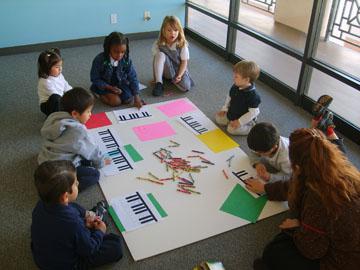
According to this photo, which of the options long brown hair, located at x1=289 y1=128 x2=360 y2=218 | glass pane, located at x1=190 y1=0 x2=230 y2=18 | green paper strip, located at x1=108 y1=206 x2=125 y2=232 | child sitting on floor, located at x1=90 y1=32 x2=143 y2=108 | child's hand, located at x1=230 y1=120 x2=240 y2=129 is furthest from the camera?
glass pane, located at x1=190 y1=0 x2=230 y2=18

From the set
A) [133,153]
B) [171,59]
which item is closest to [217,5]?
[171,59]

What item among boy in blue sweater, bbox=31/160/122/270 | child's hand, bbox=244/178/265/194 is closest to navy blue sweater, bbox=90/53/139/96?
child's hand, bbox=244/178/265/194

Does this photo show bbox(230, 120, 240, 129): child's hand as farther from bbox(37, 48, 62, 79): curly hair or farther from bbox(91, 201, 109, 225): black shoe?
bbox(37, 48, 62, 79): curly hair

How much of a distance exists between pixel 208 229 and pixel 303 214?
2.01 ft

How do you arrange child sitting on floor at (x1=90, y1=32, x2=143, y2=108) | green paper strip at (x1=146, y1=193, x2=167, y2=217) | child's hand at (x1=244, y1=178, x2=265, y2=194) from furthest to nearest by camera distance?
1. child sitting on floor at (x1=90, y1=32, x2=143, y2=108)
2. child's hand at (x1=244, y1=178, x2=265, y2=194)
3. green paper strip at (x1=146, y1=193, x2=167, y2=217)

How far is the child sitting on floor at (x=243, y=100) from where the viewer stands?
257cm

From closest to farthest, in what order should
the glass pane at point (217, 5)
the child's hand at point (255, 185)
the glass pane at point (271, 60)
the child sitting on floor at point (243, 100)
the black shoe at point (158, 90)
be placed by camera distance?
the child's hand at point (255, 185) < the child sitting on floor at point (243, 100) < the black shoe at point (158, 90) < the glass pane at point (271, 60) < the glass pane at point (217, 5)

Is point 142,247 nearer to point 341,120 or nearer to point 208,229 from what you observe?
point 208,229

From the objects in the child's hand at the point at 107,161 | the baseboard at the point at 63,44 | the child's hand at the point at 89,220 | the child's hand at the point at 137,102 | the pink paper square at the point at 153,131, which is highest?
the baseboard at the point at 63,44

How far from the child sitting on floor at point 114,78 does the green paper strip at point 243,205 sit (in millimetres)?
1240

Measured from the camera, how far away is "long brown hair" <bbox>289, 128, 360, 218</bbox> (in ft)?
4.37

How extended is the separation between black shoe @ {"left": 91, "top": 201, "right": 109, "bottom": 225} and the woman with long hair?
95 centimetres

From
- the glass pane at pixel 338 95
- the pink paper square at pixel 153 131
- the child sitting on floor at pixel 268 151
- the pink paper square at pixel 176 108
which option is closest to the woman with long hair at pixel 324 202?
the child sitting on floor at pixel 268 151

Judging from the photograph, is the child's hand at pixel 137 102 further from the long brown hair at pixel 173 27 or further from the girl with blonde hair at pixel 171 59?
the long brown hair at pixel 173 27
